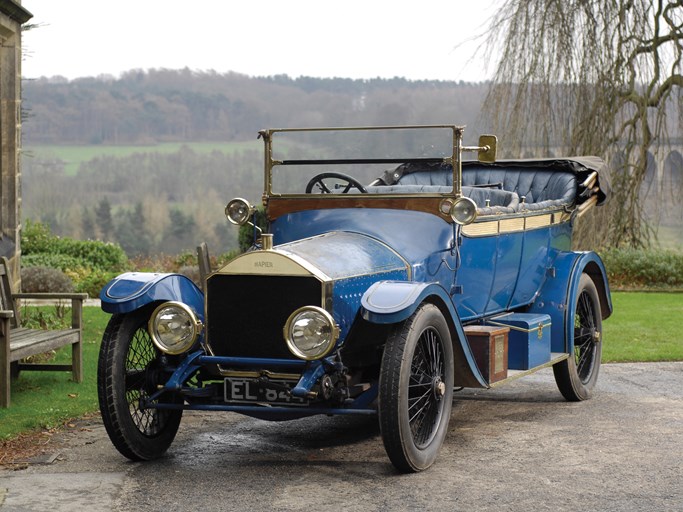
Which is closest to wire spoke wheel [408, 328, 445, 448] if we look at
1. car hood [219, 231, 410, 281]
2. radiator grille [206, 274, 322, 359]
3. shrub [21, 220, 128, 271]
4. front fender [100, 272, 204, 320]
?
car hood [219, 231, 410, 281]

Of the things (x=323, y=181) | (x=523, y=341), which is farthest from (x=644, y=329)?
(x=323, y=181)

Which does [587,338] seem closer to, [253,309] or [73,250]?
[253,309]

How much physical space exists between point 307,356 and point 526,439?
172cm

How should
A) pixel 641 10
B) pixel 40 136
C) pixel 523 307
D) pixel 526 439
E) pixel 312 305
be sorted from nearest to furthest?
pixel 312 305, pixel 526 439, pixel 523 307, pixel 641 10, pixel 40 136

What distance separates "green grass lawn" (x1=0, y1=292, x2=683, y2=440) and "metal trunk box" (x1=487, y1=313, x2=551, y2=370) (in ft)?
8.93

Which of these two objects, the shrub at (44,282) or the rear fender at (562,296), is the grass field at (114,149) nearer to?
the shrub at (44,282)

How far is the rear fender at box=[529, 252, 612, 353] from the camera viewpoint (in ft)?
24.6

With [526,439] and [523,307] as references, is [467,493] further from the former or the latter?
[523,307]

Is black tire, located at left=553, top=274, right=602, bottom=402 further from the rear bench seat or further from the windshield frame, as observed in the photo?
the windshield frame

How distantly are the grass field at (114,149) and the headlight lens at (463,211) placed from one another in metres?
25.0

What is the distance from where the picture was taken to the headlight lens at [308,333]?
205 inches

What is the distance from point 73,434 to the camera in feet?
20.9

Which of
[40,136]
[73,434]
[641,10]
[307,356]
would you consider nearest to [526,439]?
[307,356]

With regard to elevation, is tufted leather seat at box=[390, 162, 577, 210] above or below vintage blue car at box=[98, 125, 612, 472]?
above
